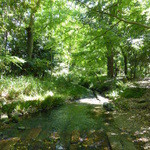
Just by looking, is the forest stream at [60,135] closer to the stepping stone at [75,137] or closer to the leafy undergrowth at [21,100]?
the stepping stone at [75,137]

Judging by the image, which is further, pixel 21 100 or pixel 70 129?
pixel 21 100

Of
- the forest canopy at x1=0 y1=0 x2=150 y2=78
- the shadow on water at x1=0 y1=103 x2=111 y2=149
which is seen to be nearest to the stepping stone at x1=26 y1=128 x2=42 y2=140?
the shadow on water at x1=0 y1=103 x2=111 y2=149

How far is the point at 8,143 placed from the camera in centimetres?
274

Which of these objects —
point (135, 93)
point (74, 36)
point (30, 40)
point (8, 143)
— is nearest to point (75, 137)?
point (8, 143)

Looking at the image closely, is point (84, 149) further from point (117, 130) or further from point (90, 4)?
point (90, 4)

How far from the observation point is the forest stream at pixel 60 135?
2.68 m

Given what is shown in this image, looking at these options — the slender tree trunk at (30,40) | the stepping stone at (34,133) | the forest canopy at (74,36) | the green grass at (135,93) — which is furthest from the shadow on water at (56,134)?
the slender tree trunk at (30,40)

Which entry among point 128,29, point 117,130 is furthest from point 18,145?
point 128,29

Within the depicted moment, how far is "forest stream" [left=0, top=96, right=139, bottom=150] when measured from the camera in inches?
106

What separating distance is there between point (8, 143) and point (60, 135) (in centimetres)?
115

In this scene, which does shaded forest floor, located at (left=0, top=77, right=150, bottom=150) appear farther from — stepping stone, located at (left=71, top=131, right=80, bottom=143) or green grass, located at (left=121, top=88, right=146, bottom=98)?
green grass, located at (left=121, top=88, right=146, bottom=98)

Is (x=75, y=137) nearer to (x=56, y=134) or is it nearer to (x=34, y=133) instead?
(x=56, y=134)

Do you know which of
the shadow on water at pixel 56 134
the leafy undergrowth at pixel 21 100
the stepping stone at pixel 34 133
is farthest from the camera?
the leafy undergrowth at pixel 21 100

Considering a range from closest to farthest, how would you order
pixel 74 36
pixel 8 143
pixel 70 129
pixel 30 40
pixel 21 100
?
pixel 8 143
pixel 70 129
pixel 21 100
pixel 74 36
pixel 30 40
